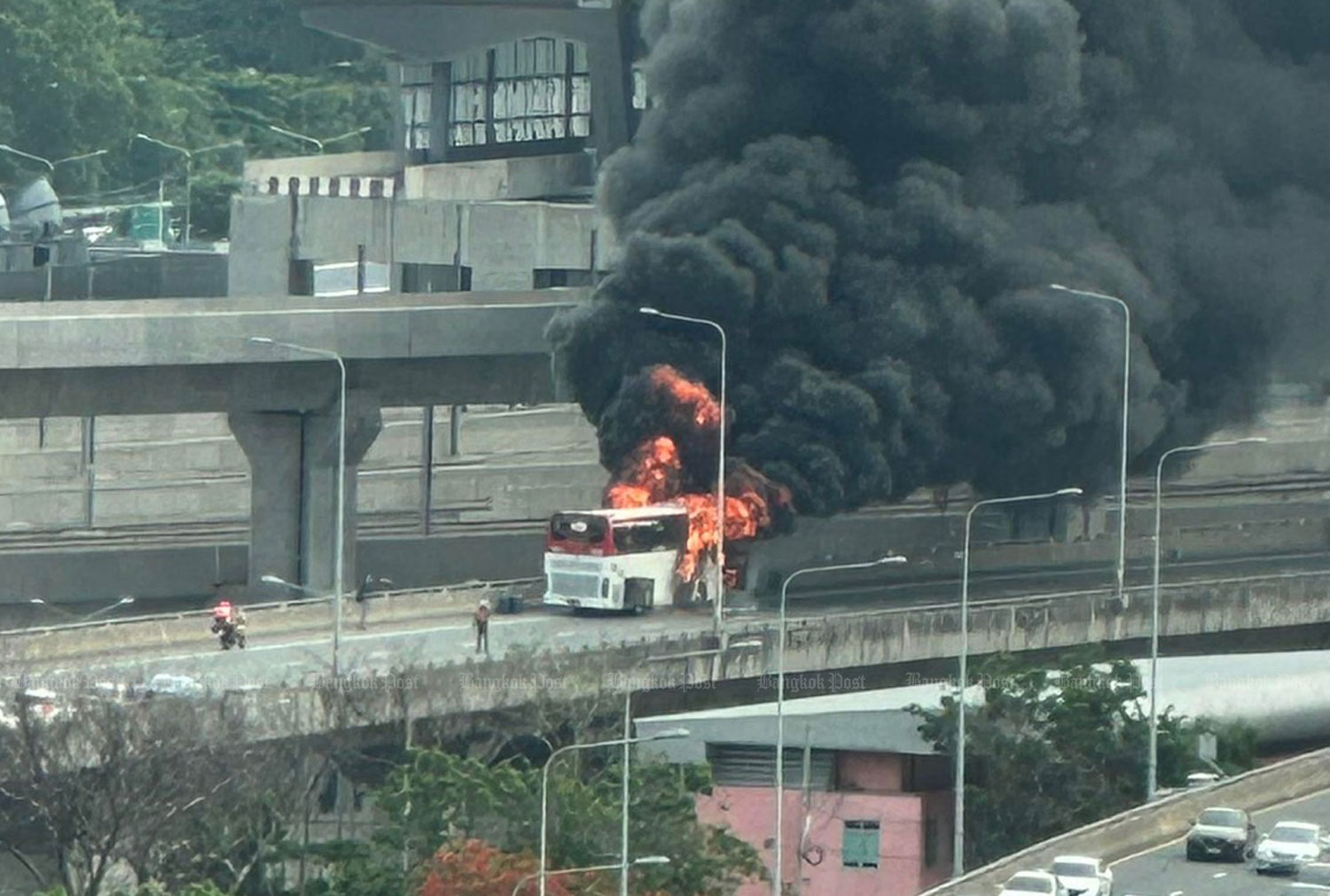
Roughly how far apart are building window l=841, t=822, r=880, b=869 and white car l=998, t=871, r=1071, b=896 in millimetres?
12137

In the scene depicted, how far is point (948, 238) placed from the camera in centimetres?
8138

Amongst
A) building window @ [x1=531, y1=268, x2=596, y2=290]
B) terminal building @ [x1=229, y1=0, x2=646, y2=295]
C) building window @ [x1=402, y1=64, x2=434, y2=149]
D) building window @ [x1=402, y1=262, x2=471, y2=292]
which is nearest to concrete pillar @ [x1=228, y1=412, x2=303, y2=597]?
terminal building @ [x1=229, y1=0, x2=646, y2=295]

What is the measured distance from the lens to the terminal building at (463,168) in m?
98.0

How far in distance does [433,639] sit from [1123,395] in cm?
2032

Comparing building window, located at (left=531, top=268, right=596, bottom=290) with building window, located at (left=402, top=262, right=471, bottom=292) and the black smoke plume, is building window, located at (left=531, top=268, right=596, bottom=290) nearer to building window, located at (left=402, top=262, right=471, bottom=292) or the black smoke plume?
building window, located at (left=402, top=262, right=471, bottom=292)

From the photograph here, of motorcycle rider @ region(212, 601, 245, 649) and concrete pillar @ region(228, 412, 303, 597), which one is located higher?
concrete pillar @ region(228, 412, 303, 597)

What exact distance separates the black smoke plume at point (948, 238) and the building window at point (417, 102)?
32488 mm

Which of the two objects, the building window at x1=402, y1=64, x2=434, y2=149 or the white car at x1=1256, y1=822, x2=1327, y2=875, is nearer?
the white car at x1=1256, y1=822, x2=1327, y2=875

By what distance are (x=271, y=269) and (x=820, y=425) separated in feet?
98.3

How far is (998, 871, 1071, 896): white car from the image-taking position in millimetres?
49406

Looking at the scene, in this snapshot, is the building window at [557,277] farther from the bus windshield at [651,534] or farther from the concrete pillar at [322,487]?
the bus windshield at [651,534]

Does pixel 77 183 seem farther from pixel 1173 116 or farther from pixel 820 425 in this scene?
pixel 820 425

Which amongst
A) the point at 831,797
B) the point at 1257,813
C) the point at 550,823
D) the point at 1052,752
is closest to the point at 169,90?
the point at 1052,752

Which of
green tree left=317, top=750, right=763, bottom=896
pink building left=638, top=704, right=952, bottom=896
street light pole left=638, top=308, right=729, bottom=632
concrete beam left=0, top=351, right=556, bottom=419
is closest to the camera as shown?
green tree left=317, top=750, right=763, bottom=896
